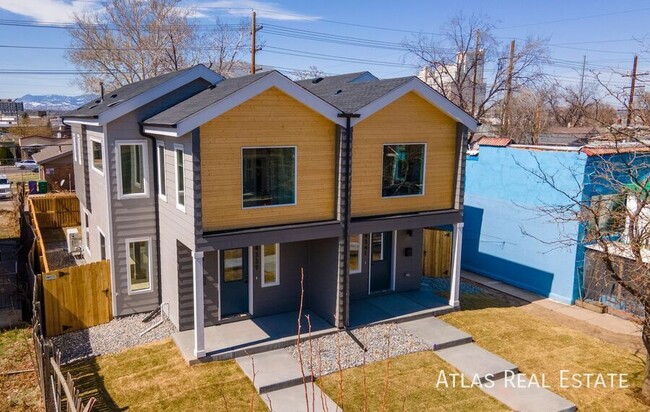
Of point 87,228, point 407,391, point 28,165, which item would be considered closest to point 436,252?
point 407,391

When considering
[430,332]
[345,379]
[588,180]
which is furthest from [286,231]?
[588,180]

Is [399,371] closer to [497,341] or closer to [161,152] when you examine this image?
[497,341]

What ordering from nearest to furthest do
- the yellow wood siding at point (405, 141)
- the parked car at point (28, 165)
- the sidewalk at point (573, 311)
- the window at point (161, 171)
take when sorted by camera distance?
the window at point (161, 171) → the yellow wood siding at point (405, 141) → the sidewalk at point (573, 311) → the parked car at point (28, 165)

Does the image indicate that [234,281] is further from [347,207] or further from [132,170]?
[132,170]

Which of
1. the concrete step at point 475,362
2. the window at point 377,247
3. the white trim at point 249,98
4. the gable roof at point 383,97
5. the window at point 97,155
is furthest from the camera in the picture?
the window at point 377,247

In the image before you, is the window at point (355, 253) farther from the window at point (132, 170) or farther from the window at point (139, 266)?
the window at point (132, 170)

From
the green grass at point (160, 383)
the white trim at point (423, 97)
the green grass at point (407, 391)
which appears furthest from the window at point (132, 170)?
the green grass at point (407, 391)
